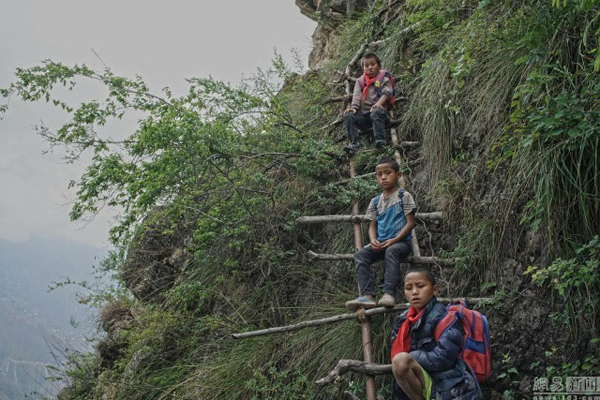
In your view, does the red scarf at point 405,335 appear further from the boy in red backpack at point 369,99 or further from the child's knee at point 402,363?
the boy in red backpack at point 369,99

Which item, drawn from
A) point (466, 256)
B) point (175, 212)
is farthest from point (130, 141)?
point (466, 256)

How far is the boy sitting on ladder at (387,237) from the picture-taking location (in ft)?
13.0

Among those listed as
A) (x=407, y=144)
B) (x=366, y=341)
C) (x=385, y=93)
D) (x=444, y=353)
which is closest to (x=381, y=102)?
(x=385, y=93)

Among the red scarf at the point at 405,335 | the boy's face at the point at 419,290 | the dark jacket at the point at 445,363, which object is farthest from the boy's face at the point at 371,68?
the dark jacket at the point at 445,363

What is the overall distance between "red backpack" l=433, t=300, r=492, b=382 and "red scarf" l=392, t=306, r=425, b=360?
199 millimetres

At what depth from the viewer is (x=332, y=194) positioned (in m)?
5.56

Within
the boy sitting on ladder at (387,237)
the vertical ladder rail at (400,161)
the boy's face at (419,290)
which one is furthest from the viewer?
the vertical ladder rail at (400,161)

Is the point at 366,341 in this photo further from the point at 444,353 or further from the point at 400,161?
the point at 400,161

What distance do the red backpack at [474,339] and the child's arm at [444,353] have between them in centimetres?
5

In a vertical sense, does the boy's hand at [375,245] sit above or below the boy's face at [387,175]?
below

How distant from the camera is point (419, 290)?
3.26 meters

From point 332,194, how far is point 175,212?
175cm

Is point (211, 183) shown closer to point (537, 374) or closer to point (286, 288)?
point (286, 288)

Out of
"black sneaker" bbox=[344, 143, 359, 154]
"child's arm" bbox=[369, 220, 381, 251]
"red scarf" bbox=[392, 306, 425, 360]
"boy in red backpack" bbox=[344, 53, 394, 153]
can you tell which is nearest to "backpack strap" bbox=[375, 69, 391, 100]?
"boy in red backpack" bbox=[344, 53, 394, 153]
